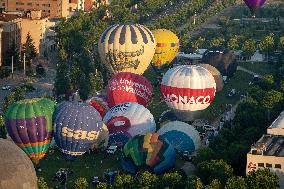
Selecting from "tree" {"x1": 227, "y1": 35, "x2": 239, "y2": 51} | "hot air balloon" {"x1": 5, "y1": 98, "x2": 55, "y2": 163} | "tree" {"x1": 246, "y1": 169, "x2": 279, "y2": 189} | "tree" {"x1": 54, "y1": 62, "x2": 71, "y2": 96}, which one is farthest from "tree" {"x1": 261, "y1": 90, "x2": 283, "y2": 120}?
"tree" {"x1": 227, "y1": 35, "x2": 239, "y2": 51}

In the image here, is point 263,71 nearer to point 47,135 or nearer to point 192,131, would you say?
point 192,131

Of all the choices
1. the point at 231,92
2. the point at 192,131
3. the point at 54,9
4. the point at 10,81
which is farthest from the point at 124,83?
the point at 54,9

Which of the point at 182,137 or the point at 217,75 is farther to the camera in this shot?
the point at 217,75

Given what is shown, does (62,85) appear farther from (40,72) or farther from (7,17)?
(7,17)

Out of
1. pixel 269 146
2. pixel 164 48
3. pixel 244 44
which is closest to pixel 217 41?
pixel 244 44

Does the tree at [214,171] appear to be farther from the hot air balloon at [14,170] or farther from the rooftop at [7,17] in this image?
the rooftop at [7,17]

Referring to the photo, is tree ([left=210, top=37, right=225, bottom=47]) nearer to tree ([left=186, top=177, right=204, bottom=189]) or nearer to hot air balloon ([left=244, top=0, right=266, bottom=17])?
hot air balloon ([left=244, top=0, right=266, bottom=17])

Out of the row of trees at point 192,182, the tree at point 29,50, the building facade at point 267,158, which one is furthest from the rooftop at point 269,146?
the tree at point 29,50

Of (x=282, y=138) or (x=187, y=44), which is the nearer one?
(x=282, y=138)
